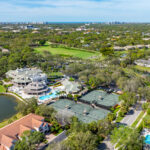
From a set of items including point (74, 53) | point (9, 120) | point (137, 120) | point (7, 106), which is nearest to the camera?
point (9, 120)

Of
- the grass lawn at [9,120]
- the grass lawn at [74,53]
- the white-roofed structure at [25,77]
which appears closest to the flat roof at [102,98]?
the white-roofed structure at [25,77]

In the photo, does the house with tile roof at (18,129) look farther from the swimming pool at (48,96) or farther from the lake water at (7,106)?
the swimming pool at (48,96)

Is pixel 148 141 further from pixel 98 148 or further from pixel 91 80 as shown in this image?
pixel 91 80

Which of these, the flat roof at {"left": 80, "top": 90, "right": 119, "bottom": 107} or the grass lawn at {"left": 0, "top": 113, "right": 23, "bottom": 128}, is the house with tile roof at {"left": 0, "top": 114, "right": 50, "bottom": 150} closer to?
the grass lawn at {"left": 0, "top": 113, "right": 23, "bottom": 128}

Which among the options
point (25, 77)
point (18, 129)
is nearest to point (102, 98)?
point (18, 129)

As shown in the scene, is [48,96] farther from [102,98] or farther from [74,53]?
[74,53]

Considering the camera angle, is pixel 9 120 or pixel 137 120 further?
pixel 137 120

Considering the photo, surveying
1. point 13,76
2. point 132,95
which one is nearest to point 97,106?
point 132,95
